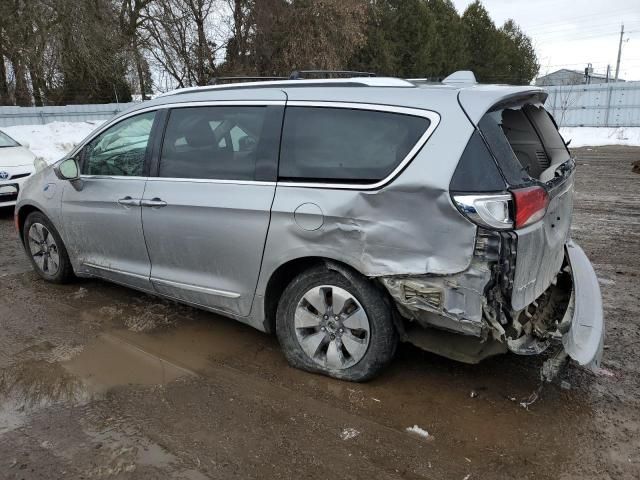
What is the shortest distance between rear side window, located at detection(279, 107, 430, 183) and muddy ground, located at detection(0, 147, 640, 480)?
133cm

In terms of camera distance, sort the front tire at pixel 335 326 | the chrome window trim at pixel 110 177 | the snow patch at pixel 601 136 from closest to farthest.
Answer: the front tire at pixel 335 326 → the chrome window trim at pixel 110 177 → the snow patch at pixel 601 136

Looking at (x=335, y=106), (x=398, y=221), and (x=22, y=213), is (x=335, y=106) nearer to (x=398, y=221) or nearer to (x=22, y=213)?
(x=398, y=221)

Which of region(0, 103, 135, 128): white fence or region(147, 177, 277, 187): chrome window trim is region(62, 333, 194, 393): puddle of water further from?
region(0, 103, 135, 128): white fence

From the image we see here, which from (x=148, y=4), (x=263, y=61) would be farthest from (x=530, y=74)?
(x=148, y=4)

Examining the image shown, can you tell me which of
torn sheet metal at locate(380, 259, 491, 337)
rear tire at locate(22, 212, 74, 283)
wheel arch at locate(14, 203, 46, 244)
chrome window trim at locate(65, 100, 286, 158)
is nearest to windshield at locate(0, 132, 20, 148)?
wheel arch at locate(14, 203, 46, 244)

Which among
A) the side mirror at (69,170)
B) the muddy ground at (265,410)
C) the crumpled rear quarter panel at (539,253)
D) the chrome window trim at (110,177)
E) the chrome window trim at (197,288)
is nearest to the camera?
the muddy ground at (265,410)

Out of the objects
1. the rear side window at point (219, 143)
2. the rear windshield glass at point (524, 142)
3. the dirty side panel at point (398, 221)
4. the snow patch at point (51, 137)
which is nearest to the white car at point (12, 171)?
the snow patch at point (51, 137)

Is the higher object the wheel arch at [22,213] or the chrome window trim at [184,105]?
the chrome window trim at [184,105]

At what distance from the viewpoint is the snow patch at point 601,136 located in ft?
71.5

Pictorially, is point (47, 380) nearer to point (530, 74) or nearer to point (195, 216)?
point (195, 216)

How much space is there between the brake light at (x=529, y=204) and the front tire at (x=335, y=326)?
0.90 metres

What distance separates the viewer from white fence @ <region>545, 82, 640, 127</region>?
84.9ft

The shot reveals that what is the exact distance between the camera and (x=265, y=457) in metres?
2.72

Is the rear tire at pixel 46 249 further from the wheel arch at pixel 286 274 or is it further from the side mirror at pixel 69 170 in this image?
the wheel arch at pixel 286 274
